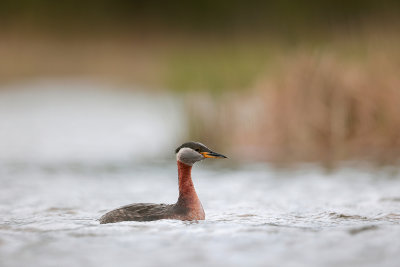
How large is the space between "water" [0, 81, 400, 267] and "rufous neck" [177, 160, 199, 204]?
425 millimetres

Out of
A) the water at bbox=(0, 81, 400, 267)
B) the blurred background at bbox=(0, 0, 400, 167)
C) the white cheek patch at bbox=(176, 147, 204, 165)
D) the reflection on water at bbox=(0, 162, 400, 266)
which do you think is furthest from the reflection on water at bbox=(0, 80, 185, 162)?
the white cheek patch at bbox=(176, 147, 204, 165)

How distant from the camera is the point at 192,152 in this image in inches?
389

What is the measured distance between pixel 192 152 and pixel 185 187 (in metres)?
0.47

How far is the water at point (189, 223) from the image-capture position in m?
7.41

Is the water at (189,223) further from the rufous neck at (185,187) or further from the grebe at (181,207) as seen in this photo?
the rufous neck at (185,187)

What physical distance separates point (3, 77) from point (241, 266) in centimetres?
2925

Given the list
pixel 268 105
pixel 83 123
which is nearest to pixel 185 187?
pixel 268 105

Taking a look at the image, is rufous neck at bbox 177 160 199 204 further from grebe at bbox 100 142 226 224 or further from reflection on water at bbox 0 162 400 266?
reflection on water at bbox 0 162 400 266

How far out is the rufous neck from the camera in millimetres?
9617

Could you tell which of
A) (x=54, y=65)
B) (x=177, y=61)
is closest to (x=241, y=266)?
(x=177, y=61)

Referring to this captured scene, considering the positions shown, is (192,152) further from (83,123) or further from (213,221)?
(83,123)

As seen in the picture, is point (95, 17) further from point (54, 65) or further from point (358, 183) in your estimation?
point (358, 183)

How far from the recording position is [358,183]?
42.2 ft

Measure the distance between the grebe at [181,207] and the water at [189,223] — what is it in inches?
9.2
